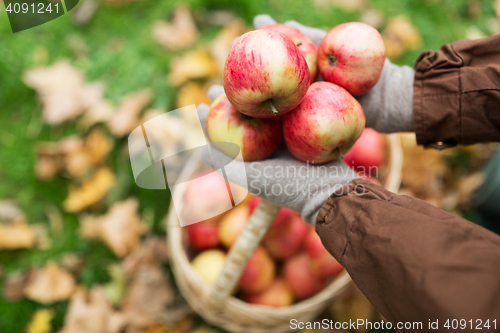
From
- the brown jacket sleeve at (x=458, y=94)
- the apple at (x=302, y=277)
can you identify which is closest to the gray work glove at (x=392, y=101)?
the brown jacket sleeve at (x=458, y=94)

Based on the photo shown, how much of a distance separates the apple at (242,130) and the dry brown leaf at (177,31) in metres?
1.05

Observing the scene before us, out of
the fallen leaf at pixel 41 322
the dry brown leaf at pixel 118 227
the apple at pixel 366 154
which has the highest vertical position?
the apple at pixel 366 154

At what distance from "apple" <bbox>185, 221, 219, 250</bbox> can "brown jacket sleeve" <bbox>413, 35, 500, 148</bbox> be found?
0.78 m

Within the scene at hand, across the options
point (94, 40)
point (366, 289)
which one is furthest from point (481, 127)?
point (94, 40)

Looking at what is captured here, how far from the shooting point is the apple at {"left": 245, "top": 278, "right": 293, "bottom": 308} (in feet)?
4.01

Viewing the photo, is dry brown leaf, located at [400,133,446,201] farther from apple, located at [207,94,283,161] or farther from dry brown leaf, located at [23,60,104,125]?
dry brown leaf, located at [23,60,104,125]

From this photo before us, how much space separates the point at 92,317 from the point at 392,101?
1294 mm

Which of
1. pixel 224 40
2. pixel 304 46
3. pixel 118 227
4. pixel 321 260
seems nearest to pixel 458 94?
pixel 304 46

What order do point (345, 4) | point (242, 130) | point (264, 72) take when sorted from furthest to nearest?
point (345, 4) → point (242, 130) → point (264, 72)

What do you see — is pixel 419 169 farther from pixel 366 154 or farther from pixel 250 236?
pixel 250 236

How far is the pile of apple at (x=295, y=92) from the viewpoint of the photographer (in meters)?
0.72

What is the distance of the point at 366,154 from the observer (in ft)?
4.36

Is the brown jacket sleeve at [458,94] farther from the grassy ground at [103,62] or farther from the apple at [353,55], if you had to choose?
the grassy ground at [103,62]

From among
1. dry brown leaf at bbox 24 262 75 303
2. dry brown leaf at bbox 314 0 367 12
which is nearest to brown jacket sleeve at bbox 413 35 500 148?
dry brown leaf at bbox 314 0 367 12
